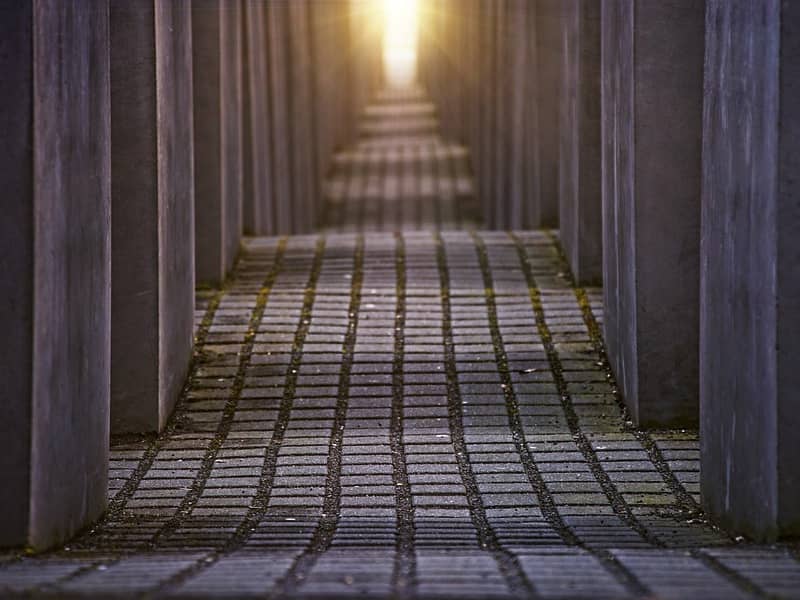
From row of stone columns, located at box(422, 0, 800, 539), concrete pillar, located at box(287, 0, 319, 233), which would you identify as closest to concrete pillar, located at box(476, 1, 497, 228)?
concrete pillar, located at box(287, 0, 319, 233)

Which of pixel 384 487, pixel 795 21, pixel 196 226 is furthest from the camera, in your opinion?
pixel 196 226

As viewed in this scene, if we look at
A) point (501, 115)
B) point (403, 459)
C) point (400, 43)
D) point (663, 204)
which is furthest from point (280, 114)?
point (400, 43)

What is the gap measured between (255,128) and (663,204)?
5.54 metres

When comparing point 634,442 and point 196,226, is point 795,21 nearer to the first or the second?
point 634,442

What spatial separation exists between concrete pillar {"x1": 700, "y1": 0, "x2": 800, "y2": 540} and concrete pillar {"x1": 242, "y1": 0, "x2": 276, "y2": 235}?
6.59 m

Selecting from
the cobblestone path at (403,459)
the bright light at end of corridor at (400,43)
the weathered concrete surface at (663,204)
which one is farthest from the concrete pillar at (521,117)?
the bright light at end of corridor at (400,43)

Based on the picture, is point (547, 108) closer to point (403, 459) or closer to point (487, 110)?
point (403, 459)

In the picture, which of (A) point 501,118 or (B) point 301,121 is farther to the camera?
Answer: (B) point 301,121

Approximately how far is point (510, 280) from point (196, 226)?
198 centimetres

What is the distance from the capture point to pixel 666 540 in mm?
5578

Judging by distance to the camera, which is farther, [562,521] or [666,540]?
[562,521]

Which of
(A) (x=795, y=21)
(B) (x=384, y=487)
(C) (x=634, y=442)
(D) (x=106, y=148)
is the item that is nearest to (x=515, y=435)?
(C) (x=634, y=442)

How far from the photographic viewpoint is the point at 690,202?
Answer: 7551 mm

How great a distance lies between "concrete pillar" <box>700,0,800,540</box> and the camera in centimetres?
511
